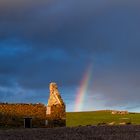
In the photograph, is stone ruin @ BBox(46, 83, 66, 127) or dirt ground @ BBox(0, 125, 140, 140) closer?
dirt ground @ BBox(0, 125, 140, 140)

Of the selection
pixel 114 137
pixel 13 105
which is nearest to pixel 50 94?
pixel 13 105

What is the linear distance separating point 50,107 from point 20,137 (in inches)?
911

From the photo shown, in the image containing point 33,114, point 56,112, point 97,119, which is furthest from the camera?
point 97,119

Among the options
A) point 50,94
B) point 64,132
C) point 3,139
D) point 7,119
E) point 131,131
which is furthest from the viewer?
point 50,94

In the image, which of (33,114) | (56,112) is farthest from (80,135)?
(56,112)

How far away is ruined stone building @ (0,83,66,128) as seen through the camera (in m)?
48.8

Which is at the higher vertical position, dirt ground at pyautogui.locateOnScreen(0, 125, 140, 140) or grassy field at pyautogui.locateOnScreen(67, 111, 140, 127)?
grassy field at pyautogui.locateOnScreen(67, 111, 140, 127)

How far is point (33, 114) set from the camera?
2003 inches

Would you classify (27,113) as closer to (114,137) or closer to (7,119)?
(7,119)

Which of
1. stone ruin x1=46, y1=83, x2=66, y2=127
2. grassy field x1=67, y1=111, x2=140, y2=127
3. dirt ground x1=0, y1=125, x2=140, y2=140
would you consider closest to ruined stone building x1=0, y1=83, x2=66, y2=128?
stone ruin x1=46, y1=83, x2=66, y2=127

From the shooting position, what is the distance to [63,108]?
53312mm

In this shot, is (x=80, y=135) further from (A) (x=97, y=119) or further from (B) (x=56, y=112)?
(A) (x=97, y=119)

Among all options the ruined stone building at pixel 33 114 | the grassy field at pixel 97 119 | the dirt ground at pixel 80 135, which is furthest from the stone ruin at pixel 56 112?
the dirt ground at pixel 80 135

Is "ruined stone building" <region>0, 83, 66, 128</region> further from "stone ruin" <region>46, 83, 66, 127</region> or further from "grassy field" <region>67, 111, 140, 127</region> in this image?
"grassy field" <region>67, 111, 140, 127</region>
